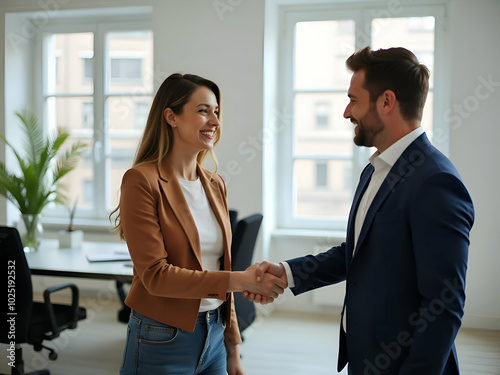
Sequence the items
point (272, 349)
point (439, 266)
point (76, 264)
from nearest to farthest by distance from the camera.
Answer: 1. point (439, 266)
2. point (76, 264)
3. point (272, 349)

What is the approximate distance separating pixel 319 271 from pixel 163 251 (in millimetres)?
580

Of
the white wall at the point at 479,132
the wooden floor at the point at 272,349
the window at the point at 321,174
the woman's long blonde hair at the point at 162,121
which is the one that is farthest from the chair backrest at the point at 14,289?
the white wall at the point at 479,132

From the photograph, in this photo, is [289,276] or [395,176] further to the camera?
[289,276]

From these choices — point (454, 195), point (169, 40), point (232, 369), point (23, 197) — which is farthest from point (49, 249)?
point (454, 195)

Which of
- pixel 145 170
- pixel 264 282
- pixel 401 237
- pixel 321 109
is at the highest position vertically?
pixel 321 109

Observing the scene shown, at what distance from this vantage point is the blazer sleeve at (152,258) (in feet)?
5.06

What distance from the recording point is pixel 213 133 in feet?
5.97

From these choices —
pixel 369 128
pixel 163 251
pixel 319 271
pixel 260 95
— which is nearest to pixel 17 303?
pixel 163 251

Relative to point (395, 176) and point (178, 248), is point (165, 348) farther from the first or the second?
point (395, 176)

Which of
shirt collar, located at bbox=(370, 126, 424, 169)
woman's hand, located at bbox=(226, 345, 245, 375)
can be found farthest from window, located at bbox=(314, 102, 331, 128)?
shirt collar, located at bbox=(370, 126, 424, 169)

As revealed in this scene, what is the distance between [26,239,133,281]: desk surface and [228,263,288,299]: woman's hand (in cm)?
135

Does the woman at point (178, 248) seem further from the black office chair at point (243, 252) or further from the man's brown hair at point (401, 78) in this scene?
the black office chair at point (243, 252)

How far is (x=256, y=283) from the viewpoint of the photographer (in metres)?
1.81

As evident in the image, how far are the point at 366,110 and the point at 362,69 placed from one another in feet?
0.39
